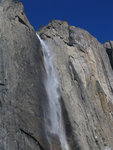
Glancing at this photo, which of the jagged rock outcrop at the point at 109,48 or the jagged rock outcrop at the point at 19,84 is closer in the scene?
the jagged rock outcrop at the point at 19,84

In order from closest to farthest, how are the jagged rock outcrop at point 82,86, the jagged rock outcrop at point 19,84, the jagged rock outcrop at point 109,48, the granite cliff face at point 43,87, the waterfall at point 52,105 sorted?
the jagged rock outcrop at point 19,84 → the granite cliff face at point 43,87 → the waterfall at point 52,105 → the jagged rock outcrop at point 82,86 → the jagged rock outcrop at point 109,48

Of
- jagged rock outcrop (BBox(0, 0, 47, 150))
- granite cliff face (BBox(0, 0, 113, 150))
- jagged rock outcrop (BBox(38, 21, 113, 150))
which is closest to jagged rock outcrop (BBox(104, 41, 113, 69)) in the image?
jagged rock outcrop (BBox(38, 21, 113, 150))

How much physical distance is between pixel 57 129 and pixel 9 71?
466 centimetres

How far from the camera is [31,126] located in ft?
45.1

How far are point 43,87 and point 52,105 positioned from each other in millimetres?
1307

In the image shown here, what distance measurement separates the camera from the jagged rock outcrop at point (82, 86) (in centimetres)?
1731

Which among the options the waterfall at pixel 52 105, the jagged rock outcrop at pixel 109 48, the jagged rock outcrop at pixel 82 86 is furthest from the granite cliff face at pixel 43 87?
the jagged rock outcrop at pixel 109 48

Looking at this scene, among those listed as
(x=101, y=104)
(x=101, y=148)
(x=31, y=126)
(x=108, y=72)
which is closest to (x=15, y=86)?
(x=31, y=126)

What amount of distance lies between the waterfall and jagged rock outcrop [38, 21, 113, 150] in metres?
0.40

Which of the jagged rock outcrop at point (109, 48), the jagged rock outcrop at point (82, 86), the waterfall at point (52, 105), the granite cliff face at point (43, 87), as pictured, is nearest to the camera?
the granite cliff face at point (43, 87)

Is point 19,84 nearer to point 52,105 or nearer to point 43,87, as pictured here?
point 43,87

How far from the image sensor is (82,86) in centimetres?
2119

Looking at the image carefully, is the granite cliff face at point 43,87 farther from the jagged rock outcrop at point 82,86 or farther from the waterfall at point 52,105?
the waterfall at point 52,105

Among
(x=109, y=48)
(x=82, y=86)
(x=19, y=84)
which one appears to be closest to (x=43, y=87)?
(x=19, y=84)
